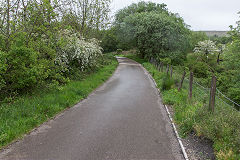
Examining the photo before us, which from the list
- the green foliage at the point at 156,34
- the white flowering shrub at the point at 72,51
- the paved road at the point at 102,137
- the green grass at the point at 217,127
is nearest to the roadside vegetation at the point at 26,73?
the paved road at the point at 102,137

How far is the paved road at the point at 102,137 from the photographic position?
4484mm

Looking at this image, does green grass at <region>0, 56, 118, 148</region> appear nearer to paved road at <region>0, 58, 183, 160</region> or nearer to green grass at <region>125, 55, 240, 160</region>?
paved road at <region>0, 58, 183, 160</region>

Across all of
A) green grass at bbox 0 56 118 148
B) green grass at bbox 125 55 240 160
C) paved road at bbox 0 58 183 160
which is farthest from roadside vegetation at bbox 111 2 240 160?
green grass at bbox 0 56 118 148

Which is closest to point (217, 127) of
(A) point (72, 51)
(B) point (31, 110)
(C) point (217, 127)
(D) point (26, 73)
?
(C) point (217, 127)

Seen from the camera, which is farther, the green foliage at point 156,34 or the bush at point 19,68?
the green foliage at point 156,34

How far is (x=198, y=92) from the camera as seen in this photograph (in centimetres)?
1063

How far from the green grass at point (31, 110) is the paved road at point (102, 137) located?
11.1 inches

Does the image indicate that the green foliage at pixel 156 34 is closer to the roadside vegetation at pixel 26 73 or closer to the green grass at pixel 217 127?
the roadside vegetation at pixel 26 73

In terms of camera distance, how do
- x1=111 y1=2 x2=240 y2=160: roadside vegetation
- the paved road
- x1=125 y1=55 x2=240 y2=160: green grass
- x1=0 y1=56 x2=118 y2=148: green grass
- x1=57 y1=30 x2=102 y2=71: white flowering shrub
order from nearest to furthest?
x1=125 y1=55 x2=240 y2=160: green grass, the paved road, x1=111 y1=2 x2=240 y2=160: roadside vegetation, x1=0 y1=56 x2=118 y2=148: green grass, x1=57 y1=30 x2=102 y2=71: white flowering shrub

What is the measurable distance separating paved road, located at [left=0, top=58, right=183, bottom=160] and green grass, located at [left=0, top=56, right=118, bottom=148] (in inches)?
11.1

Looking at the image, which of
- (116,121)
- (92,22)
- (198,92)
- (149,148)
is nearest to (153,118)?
(116,121)

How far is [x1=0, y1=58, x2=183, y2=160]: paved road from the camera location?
14.7ft

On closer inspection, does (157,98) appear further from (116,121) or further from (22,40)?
(22,40)

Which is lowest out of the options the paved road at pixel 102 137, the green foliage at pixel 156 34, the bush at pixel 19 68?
the paved road at pixel 102 137
